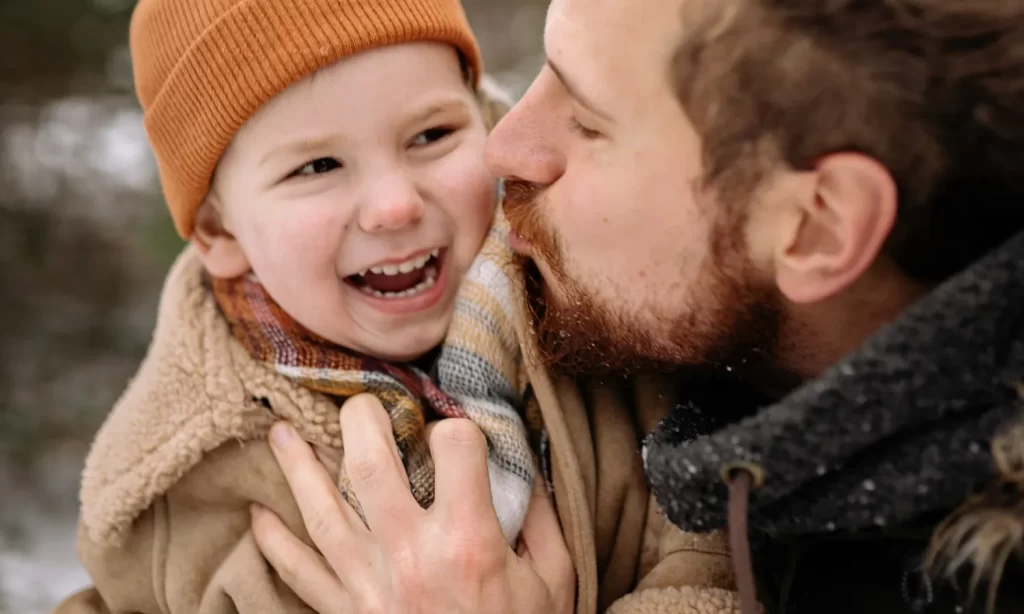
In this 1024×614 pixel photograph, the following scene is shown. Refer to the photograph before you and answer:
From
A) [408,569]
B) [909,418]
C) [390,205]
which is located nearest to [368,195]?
[390,205]

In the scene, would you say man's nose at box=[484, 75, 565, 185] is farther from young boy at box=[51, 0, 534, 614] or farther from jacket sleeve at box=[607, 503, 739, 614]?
jacket sleeve at box=[607, 503, 739, 614]

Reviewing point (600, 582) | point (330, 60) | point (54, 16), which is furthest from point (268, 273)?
point (54, 16)

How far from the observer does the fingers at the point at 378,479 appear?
1118mm

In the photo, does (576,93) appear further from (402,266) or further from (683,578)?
(683,578)

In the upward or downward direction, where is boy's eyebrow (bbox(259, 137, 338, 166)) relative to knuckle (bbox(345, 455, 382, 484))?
upward

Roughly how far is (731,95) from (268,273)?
2.33ft

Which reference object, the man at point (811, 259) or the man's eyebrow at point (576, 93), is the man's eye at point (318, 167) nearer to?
the man at point (811, 259)

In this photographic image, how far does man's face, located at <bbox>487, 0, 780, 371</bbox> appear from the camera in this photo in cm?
100

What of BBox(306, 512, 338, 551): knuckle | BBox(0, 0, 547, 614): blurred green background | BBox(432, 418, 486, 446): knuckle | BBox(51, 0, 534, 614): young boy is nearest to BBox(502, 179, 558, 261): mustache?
BBox(51, 0, 534, 614): young boy

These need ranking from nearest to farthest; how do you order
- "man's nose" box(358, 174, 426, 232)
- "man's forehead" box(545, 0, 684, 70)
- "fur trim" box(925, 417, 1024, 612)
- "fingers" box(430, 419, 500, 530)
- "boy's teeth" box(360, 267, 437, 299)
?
"fur trim" box(925, 417, 1024, 612) → "man's forehead" box(545, 0, 684, 70) → "fingers" box(430, 419, 500, 530) → "man's nose" box(358, 174, 426, 232) → "boy's teeth" box(360, 267, 437, 299)

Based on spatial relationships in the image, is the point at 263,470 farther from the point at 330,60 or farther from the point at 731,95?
the point at 731,95

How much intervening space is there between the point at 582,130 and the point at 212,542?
79 centimetres

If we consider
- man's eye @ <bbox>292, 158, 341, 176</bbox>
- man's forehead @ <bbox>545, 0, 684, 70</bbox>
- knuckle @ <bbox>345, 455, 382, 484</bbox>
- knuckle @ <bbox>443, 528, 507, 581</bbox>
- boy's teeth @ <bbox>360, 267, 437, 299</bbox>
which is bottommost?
knuckle @ <bbox>443, 528, 507, 581</bbox>

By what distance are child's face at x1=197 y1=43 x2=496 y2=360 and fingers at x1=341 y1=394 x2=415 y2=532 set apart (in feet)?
0.57
